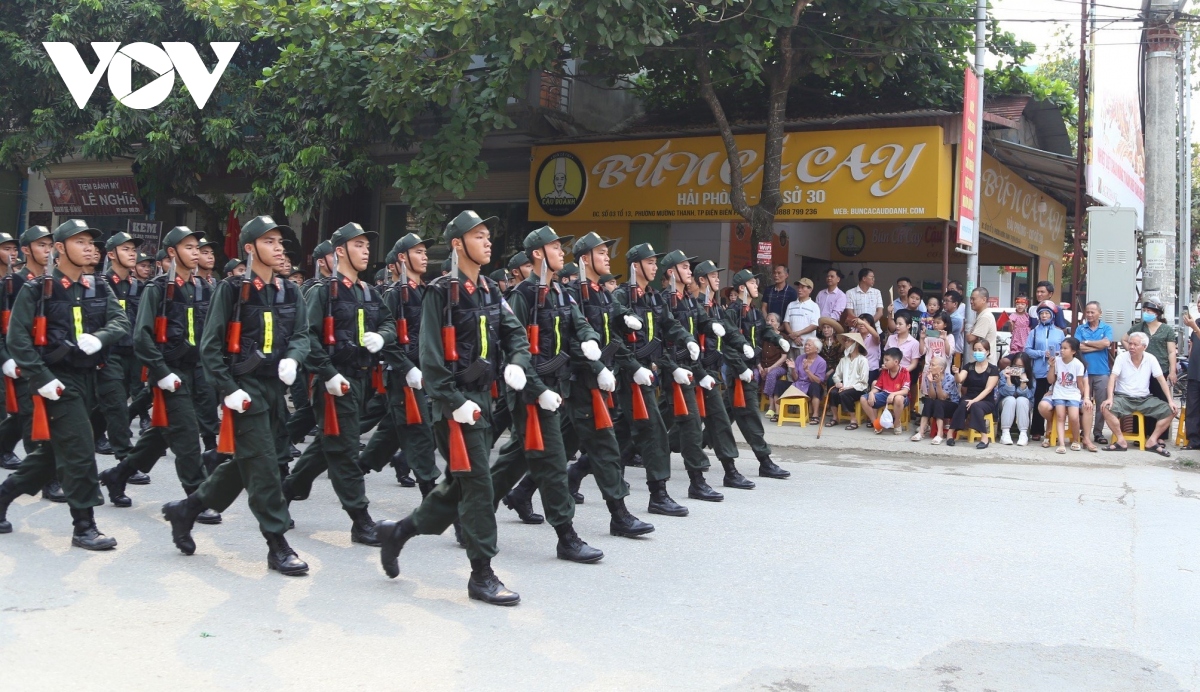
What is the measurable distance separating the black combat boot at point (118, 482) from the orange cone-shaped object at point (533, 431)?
10.8ft

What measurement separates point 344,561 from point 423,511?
96 centimetres

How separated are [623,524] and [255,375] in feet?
8.17

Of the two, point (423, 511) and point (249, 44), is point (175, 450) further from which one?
point (249, 44)

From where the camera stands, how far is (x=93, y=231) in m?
6.81

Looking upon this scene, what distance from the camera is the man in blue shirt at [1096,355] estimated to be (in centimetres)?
1182

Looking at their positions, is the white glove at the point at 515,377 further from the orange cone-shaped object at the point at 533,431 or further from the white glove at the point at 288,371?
the white glove at the point at 288,371

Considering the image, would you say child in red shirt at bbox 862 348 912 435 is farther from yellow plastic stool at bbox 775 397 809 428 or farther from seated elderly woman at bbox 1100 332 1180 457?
seated elderly woman at bbox 1100 332 1180 457

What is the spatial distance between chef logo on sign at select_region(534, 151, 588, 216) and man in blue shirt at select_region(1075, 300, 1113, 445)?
7910 mm

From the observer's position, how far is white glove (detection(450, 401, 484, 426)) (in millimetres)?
5102

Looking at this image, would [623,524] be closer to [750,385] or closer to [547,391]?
[547,391]

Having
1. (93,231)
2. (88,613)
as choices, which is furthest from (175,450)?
(88,613)

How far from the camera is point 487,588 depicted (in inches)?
205

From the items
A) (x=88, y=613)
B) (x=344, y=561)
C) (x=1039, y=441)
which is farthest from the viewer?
(x=1039, y=441)

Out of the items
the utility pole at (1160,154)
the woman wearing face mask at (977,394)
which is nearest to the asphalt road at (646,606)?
the woman wearing face mask at (977,394)
